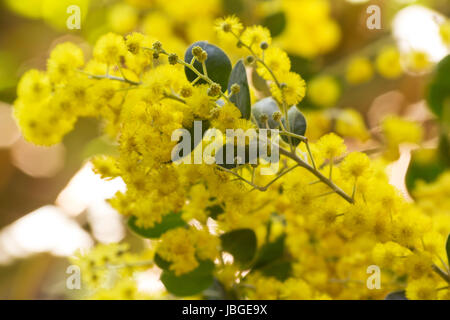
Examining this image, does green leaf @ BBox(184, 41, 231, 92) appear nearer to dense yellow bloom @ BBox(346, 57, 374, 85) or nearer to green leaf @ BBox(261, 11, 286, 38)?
green leaf @ BBox(261, 11, 286, 38)

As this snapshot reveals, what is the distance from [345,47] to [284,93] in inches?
35.9

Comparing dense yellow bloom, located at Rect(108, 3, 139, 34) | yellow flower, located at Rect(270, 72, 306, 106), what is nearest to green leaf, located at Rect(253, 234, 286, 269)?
yellow flower, located at Rect(270, 72, 306, 106)

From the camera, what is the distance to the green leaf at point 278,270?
1.92 feet

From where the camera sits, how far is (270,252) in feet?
1.95

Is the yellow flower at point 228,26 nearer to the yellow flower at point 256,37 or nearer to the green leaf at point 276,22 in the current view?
the yellow flower at point 256,37

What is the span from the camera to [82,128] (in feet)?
3.57

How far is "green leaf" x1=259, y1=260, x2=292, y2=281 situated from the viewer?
1.92ft

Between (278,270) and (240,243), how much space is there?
8 cm

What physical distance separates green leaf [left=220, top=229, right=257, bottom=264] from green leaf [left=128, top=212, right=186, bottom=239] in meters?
0.06

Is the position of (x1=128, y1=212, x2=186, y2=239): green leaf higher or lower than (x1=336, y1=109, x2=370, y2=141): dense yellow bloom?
lower

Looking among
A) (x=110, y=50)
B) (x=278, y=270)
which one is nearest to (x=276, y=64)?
(x=110, y=50)

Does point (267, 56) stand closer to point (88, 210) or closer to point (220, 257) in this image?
point (220, 257)

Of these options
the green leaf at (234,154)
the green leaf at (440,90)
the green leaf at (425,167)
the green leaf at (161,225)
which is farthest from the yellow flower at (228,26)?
the green leaf at (425,167)

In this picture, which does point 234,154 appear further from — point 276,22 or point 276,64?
point 276,22
